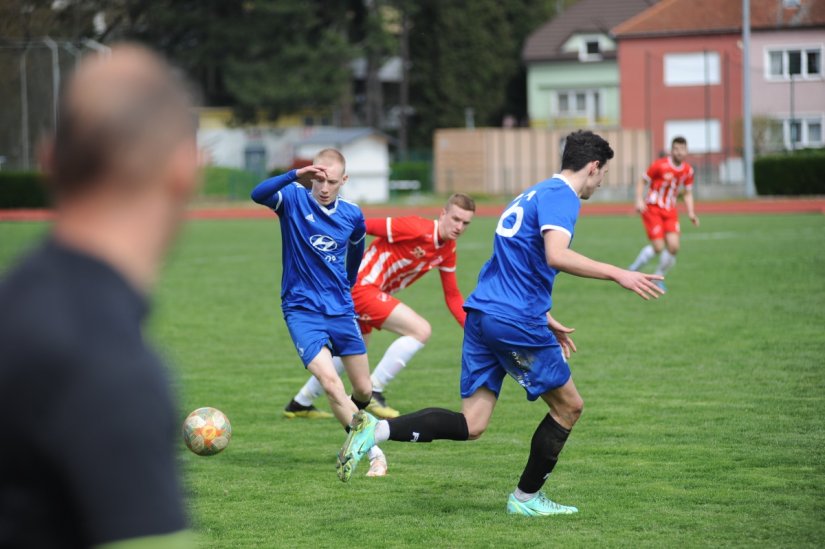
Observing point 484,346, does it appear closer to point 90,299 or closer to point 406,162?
point 90,299

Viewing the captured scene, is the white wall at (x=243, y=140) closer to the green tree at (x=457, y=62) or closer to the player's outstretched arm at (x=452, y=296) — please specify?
the green tree at (x=457, y=62)

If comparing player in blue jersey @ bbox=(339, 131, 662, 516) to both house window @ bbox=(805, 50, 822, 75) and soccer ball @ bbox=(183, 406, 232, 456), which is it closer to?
soccer ball @ bbox=(183, 406, 232, 456)

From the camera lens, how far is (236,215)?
3850 centimetres

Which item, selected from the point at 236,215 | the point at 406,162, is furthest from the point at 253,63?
the point at 236,215

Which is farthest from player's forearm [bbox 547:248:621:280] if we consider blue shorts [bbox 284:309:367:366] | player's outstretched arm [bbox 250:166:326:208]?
blue shorts [bbox 284:309:367:366]

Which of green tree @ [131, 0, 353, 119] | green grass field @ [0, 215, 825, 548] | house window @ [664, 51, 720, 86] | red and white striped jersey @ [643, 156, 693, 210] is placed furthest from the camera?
green tree @ [131, 0, 353, 119]

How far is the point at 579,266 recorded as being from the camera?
17.8 feet

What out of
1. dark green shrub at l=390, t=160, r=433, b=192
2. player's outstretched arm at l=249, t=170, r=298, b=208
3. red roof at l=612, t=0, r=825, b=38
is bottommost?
player's outstretched arm at l=249, t=170, r=298, b=208

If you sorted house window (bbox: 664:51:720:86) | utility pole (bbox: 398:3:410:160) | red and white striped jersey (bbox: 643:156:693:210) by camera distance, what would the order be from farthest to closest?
1. utility pole (bbox: 398:3:410:160)
2. house window (bbox: 664:51:720:86)
3. red and white striped jersey (bbox: 643:156:693:210)

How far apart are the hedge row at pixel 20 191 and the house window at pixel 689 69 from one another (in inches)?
1206

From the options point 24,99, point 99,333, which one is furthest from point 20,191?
point 99,333

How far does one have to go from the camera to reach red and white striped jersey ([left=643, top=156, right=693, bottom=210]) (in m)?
17.8

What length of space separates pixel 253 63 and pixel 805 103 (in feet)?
90.0

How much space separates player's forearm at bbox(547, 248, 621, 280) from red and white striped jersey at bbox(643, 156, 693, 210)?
12.6 m
